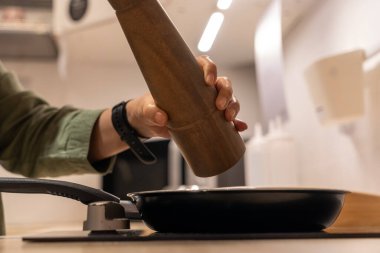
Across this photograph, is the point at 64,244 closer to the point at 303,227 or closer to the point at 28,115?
the point at 303,227

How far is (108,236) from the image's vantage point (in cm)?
42

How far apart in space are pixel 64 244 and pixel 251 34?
1868mm

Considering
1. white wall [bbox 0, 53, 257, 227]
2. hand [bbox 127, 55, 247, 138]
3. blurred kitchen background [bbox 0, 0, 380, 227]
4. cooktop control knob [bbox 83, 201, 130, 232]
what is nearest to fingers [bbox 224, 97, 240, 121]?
hand [bbox 127, 55, 247, 138]

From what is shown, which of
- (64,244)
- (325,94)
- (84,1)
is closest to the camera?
(64,244)

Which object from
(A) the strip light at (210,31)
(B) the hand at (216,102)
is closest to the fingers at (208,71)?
(B) the hand at (216,102)

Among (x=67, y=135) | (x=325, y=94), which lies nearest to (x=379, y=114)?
(x=325, y=94)

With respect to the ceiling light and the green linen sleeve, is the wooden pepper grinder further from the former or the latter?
the ceiling light

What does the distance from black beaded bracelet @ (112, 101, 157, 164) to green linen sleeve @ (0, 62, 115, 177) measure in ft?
0.22

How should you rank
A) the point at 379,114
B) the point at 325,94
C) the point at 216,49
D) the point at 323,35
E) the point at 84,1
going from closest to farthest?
the point at 379,114 → the point at 325,94 → the point at 84,1 → the point at 323,35 → the point at 216,49

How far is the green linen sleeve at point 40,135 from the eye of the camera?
80 centimetres

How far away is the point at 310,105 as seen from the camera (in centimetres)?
188

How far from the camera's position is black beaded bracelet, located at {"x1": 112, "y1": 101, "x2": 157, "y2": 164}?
29.2 inches

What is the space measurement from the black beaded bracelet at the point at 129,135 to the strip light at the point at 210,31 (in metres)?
1.15

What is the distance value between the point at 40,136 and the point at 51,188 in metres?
0.42
